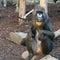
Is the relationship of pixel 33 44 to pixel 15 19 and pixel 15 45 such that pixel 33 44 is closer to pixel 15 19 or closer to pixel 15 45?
pixel 15 45

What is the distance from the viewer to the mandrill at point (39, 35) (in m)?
3.56

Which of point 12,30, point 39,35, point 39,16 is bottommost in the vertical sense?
point 12,30

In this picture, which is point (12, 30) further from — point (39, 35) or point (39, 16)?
point (39, 16)

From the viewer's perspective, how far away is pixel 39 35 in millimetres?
3629

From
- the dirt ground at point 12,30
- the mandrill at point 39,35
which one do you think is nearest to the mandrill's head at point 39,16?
the mandrill at point 39,35

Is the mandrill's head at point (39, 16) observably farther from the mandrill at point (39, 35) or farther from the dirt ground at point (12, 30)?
the dirt ground at point (12, 30)

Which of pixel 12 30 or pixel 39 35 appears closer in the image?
pixel 39 35

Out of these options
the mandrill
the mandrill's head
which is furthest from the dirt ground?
the mandrill's head

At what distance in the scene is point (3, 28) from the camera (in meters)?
6.88

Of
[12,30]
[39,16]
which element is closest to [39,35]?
[39,16]

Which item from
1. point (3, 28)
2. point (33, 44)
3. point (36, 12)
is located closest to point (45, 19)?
point (36, 12)

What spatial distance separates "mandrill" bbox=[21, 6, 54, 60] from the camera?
3.56 metres

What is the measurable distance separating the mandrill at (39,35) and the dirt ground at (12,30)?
91cm

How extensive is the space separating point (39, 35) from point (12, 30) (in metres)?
3.08
